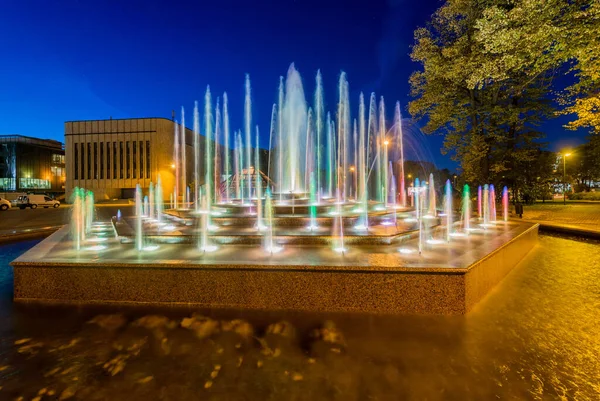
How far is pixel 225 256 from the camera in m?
5.43

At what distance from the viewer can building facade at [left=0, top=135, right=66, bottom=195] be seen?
55188mm

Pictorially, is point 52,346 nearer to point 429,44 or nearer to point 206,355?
point 206,355

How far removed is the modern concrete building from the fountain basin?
144ft

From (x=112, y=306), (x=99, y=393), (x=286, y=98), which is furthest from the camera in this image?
(x=286, y=98)

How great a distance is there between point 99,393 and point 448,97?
20.7 meters

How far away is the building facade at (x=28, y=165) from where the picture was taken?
5519cm

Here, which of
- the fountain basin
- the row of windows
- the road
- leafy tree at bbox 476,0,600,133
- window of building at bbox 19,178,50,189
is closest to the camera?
the fountain basin

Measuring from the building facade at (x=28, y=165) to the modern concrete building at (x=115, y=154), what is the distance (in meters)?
13.9

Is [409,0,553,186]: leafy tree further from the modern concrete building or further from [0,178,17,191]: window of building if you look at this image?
[0,178,17,191]: window of building

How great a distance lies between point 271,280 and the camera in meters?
4.72

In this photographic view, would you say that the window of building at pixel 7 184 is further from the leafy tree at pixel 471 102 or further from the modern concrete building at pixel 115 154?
the leafy tree at pixel 471 102

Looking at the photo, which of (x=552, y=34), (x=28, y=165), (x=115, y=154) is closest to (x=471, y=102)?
(x=552, y=34)

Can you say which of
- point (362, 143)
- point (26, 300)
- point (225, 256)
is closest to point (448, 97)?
point (362, 143)

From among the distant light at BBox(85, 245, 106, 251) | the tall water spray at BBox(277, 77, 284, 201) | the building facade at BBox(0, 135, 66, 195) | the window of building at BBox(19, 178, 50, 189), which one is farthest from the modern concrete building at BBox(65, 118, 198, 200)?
the distant light at BBox(85, 245, 106, 251)
